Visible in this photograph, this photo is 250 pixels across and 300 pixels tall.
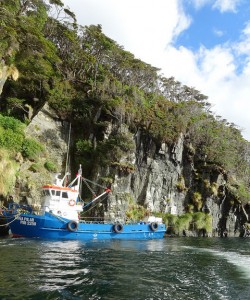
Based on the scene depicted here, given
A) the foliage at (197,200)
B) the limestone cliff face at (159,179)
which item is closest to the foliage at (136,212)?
the limestone cliff face at (159,179)

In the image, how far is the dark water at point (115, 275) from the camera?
1172 centimetres

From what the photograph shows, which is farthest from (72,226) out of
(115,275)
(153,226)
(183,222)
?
(183,222)

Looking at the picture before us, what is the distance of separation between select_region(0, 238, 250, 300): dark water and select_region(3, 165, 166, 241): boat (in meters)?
6.31

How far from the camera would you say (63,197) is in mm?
30984

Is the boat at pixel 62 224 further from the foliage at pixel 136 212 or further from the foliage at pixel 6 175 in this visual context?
the foliage at pixel 136 212

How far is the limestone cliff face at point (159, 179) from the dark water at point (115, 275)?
15.4m

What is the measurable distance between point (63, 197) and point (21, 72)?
53.5 feet

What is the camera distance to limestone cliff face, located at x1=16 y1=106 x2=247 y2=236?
3803 cm

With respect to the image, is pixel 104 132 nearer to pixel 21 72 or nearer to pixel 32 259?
pixel 21 72

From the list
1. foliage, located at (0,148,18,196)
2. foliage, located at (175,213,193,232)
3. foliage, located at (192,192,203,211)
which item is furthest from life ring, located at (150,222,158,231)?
foliage, located at (0,148,18,196)

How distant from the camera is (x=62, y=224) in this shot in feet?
93.5

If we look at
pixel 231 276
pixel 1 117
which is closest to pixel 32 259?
pixel 231 276

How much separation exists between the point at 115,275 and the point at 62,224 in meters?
14.8

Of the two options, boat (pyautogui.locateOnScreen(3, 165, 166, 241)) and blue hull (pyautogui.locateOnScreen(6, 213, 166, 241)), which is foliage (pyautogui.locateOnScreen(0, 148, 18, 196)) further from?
blue hull (pyautogui.locateOnScreen(6, 213, 166, 241))
